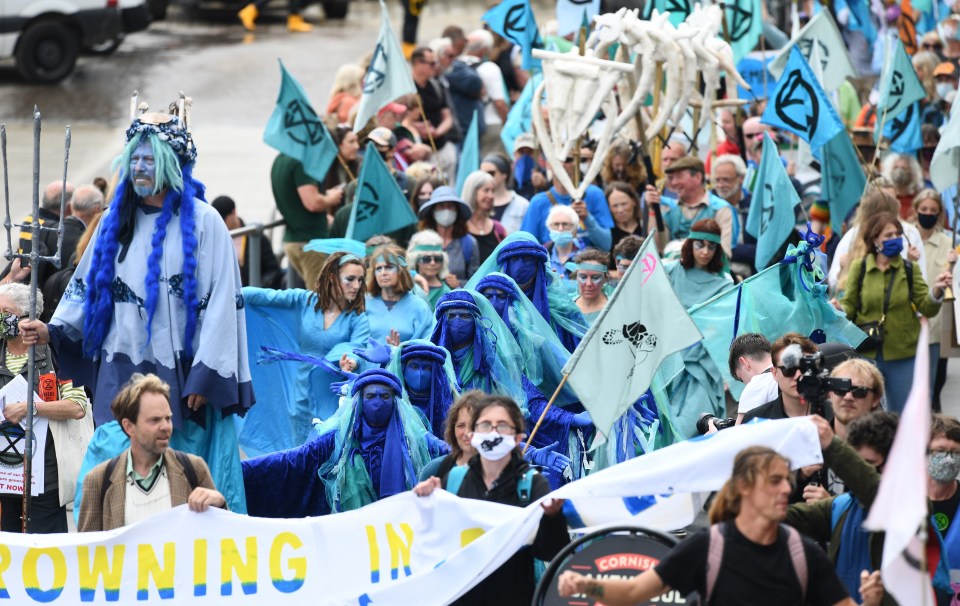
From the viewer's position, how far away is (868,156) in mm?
14500

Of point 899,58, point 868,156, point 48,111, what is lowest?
point 48,111

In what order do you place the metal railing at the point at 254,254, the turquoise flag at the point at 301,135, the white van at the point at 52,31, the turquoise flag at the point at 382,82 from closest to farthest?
1. the metal railing at the point at 254,254
2. the turquoise flag at the point at 301,135
3. the turquoise flag at the point at 382,82
4. the white van at the point at 52,31

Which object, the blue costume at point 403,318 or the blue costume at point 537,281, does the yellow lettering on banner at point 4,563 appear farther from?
the blue costume at point 537,281

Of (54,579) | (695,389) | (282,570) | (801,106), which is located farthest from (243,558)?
(801,106)

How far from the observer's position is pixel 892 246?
1039 cm

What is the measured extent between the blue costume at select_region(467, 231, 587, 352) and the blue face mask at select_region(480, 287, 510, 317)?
42 cm

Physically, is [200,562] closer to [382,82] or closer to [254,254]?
[254,254]

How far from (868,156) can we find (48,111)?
10.3 m

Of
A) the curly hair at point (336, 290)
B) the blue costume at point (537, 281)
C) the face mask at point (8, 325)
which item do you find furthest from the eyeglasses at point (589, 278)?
the face mask at point (8, 325)

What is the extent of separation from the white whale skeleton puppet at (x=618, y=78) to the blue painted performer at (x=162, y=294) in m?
4.61

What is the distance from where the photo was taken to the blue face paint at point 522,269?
33.3 ft

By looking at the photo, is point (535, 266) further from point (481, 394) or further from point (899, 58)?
point (899, 58)

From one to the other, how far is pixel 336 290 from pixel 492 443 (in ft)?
12.8

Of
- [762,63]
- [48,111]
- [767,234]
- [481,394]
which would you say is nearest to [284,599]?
[481,394]
